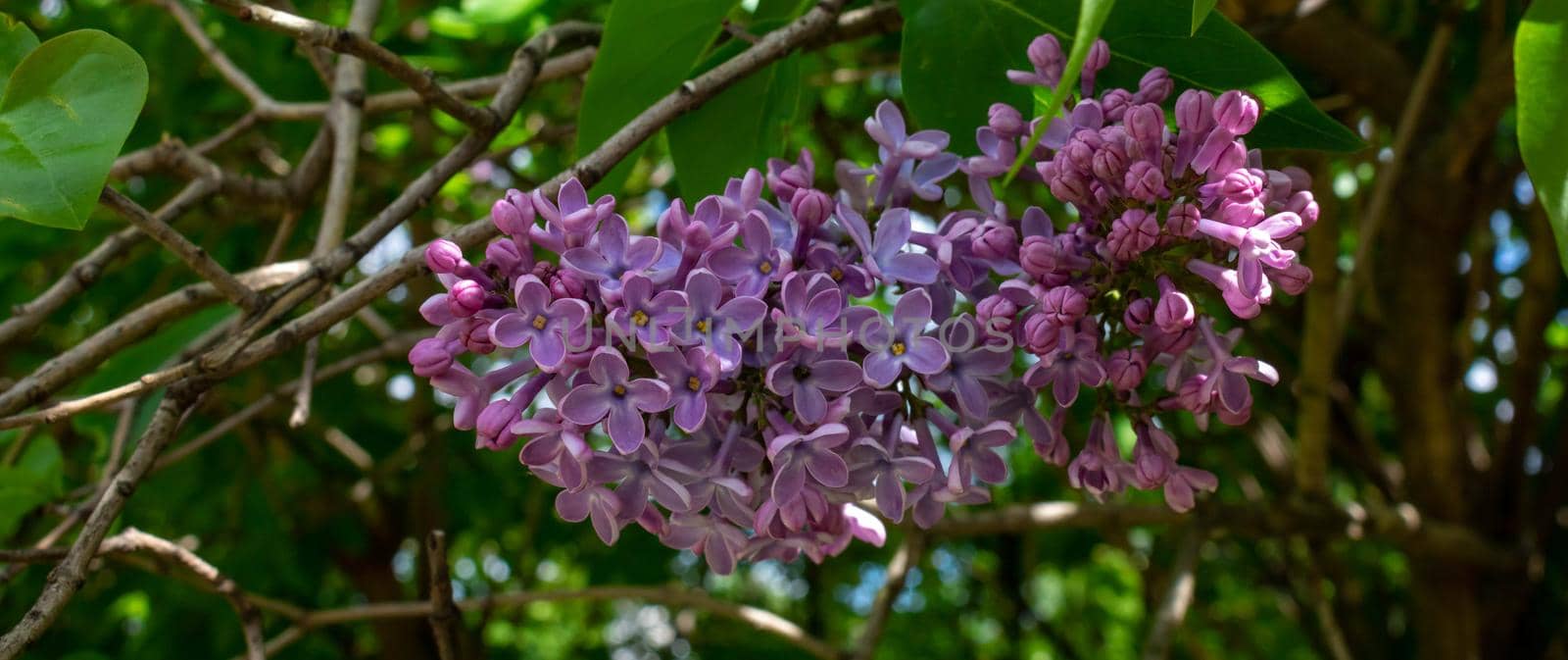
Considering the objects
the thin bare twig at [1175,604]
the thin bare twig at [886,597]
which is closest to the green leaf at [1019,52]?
the thin bare twig at [886,597]

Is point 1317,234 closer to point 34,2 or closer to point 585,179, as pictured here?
point 585,179

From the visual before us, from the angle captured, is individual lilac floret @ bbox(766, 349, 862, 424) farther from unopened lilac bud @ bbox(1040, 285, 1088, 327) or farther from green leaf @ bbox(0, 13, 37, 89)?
green leaf @ bbox(0, 13, 37, 89)

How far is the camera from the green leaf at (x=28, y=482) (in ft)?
5.68

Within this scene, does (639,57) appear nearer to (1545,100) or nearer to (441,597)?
(441,597)

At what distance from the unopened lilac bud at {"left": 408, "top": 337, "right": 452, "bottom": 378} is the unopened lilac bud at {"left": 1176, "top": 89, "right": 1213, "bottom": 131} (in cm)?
65

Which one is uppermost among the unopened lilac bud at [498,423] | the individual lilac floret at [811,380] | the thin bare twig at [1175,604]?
the individual lilac floret at [811,380]

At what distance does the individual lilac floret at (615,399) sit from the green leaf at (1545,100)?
2.18ft

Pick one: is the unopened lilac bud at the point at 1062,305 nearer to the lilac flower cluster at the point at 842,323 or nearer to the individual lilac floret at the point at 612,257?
the lilac flower cluster at the point at 842,323

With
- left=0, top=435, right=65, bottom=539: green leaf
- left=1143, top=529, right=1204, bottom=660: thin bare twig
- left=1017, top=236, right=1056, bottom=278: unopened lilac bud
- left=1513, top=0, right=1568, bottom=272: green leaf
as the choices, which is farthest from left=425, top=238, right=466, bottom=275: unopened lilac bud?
left=1143, top=529, right=1204, bottom=660: thin bare twig

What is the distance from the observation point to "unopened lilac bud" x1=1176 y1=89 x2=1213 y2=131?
1.04m

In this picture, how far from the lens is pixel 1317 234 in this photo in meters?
2.54

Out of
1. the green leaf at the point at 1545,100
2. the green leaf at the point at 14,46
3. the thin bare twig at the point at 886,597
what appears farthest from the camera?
the thin bare twig at the point at 886,597

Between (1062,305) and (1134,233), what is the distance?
8 centimetres

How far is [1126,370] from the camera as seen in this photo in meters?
1.08
